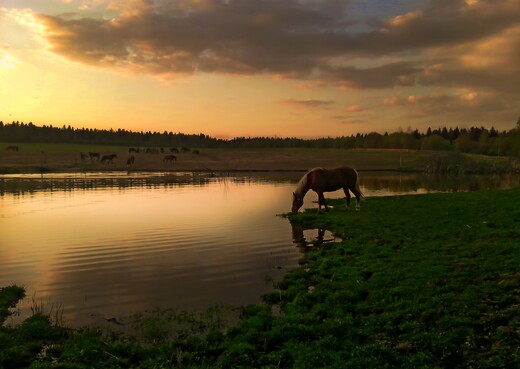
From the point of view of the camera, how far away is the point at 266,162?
107250 mm

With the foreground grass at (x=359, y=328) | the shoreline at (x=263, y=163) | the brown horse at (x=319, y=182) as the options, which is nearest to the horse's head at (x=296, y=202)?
the brown horse at (x=319, y=182)

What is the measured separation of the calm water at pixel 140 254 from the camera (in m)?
12.3

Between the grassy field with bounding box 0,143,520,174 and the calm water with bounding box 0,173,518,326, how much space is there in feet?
204

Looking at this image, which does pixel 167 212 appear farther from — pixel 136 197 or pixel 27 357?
pixel 27 357

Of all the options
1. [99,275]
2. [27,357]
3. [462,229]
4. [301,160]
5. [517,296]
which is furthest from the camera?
[301,160]

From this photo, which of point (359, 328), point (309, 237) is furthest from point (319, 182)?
point (359, 328)

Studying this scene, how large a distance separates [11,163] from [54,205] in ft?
247

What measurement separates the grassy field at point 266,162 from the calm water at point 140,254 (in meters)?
62.3

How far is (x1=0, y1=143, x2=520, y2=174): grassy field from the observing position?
3656 inches

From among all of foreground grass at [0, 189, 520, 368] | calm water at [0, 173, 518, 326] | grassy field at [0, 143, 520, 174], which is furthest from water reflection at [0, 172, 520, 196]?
foreground grass at [0, 189, 520, 368]

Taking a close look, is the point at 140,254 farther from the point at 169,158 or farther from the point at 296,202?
Answer: the point at 169,158

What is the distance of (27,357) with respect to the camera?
8344 mm

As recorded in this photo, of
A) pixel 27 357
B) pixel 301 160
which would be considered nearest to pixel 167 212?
pixel 27 357

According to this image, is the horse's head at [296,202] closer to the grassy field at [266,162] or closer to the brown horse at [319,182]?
the brown horse at [319,182]
